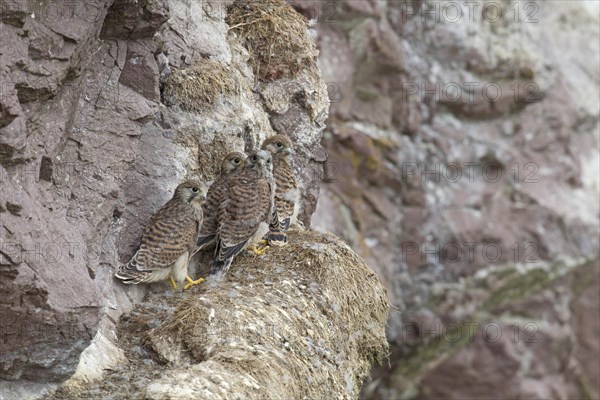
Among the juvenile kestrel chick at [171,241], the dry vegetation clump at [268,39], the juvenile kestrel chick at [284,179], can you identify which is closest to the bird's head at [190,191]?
the juvenile kestrel chick at [171,241]

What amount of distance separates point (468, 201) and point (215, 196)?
674 cm

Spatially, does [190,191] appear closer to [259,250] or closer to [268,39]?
[259,250]

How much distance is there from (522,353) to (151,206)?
315 inches

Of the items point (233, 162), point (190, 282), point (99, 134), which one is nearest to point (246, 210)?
point (233, 162)

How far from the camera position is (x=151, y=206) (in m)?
7.78

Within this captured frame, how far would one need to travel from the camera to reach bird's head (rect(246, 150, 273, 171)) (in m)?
8.30

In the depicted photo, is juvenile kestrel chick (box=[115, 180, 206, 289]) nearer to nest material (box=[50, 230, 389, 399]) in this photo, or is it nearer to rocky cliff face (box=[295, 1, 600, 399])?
nest material (box=[50, 230, 389, 399])

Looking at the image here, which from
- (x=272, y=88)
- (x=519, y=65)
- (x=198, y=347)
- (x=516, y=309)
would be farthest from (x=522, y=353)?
(x=198, y=347)

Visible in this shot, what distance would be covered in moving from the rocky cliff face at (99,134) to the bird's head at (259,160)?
0.30 m

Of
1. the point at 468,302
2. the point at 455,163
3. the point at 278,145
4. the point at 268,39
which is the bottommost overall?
the point at 468,302

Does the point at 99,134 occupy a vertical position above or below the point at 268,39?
below

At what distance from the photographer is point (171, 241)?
7.42 meters

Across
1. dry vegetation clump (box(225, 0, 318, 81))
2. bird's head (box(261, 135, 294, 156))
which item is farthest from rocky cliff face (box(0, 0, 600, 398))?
bird's head (box(261, 135, 294, 156))

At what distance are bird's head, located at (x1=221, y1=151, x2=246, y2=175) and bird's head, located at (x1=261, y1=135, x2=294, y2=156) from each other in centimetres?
52
